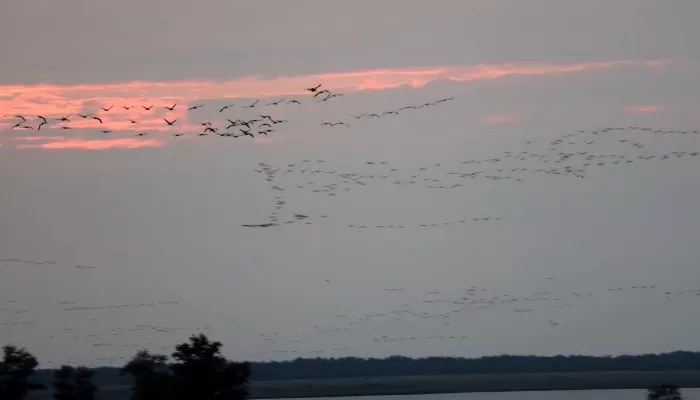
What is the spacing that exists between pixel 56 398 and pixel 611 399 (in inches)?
4508

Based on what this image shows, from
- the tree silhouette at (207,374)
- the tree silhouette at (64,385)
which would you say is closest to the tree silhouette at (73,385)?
the tree silhouette at (64,385)

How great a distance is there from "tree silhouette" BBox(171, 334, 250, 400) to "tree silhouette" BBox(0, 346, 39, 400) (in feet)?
79.3

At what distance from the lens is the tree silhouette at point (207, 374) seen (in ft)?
202

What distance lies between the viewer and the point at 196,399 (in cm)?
6125

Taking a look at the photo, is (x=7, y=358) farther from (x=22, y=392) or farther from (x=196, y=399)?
(x=196, y=399)

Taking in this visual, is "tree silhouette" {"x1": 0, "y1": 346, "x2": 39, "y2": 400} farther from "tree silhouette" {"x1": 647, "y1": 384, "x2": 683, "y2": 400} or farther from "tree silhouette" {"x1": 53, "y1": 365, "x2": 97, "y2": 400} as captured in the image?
"tree silhouette" {"x1": 647, "y1": 384, "x2": 683, "y2": 400}

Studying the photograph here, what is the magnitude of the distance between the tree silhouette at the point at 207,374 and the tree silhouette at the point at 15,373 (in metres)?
24.2

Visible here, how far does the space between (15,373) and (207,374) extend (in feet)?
95.0

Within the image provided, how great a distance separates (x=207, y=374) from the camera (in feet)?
204

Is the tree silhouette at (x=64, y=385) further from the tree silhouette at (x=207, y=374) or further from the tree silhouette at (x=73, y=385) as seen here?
the tree silhouette at (x=207, y=374)

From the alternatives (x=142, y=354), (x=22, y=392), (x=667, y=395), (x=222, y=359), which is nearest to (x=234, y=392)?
(x=222, y=359)

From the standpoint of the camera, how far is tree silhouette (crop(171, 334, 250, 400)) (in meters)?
61.6

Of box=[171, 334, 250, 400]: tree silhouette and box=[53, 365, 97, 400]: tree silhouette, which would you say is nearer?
box=[171, 334, 250, 400]: tree silhouette

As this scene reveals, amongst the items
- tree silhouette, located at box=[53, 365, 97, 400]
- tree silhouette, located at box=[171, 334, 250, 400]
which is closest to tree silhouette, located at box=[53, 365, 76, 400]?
tree silhouette, located at box=[53, 365, 97, 400]
